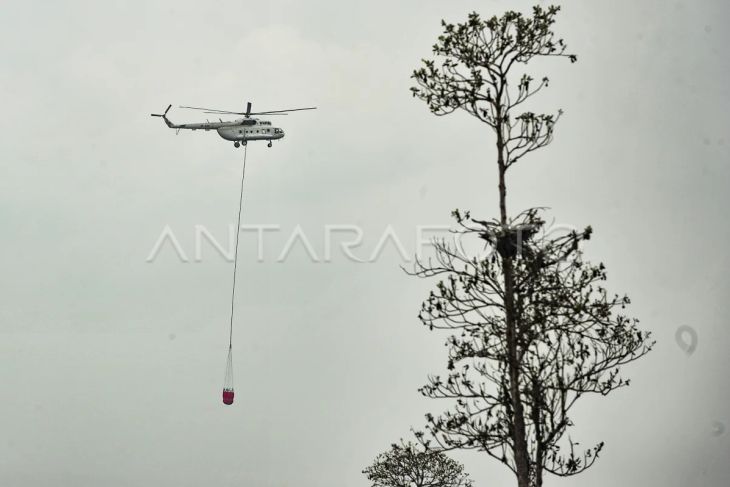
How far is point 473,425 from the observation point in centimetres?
2048

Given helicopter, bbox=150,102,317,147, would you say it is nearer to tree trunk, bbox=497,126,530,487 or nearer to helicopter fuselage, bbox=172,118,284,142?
helicopter fuselage, bbox=172,118,284,142

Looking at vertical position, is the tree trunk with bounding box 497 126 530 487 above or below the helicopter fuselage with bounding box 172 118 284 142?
below

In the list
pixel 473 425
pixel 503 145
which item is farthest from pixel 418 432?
pixel 503 145

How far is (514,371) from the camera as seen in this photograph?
66.8 feet

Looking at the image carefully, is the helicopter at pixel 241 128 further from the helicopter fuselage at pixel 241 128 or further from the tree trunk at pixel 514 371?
the tree trunk at pixel 514 371

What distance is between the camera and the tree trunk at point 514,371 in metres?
20.3

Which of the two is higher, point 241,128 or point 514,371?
point 241,128

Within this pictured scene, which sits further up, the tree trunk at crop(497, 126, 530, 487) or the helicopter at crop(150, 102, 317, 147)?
the helicopter at crop(150, 102, 317, 147)

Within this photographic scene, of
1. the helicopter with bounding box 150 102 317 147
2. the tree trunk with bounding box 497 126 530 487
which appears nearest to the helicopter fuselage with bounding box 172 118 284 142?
the helicopter with bounding box 150 102 317 147

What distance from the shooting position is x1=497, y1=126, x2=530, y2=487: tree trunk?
2027cm

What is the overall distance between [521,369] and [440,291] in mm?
2496

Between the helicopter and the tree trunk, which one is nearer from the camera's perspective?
the tree trunk

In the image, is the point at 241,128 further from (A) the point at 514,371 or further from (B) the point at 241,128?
(A) the point at 514,371

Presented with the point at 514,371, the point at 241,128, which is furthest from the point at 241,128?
the point at 514,371
